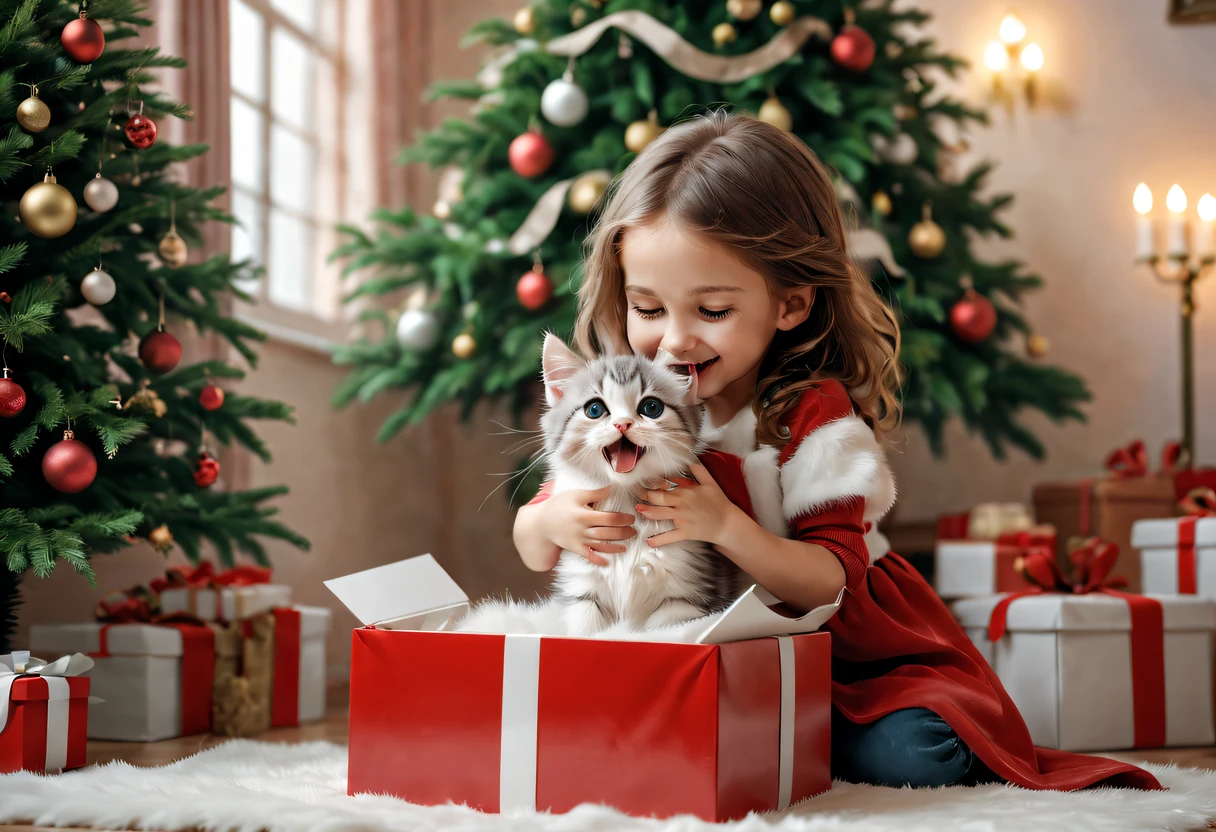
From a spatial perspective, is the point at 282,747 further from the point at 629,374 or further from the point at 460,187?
the point at 460,187

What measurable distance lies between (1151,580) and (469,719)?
5.88 feet

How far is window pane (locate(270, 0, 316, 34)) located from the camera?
121 inches

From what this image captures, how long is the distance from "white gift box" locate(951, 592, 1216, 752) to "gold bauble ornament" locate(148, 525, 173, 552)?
1.54 m

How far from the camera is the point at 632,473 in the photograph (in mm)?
1191

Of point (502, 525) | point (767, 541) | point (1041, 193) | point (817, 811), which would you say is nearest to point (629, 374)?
point (767, 541)

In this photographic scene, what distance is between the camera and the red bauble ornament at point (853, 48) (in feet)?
8.08

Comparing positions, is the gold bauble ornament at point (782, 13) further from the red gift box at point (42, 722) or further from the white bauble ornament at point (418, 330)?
the red gift box at point (42, 722)

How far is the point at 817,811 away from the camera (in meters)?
1.15

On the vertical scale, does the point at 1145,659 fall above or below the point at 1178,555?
below

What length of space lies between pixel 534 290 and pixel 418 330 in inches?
14.2

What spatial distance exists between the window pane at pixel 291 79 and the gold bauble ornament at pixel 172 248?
4.24ft

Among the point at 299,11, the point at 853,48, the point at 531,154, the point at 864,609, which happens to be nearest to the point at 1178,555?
the point at 864,609

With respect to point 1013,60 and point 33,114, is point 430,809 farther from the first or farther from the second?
point 1013,60

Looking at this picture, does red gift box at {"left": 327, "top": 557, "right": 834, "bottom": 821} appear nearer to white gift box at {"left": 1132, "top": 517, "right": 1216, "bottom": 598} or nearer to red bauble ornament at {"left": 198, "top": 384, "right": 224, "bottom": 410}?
red bauble ornament at {"left": 198, "top": 384, "right": 224, "bottom": 410}
